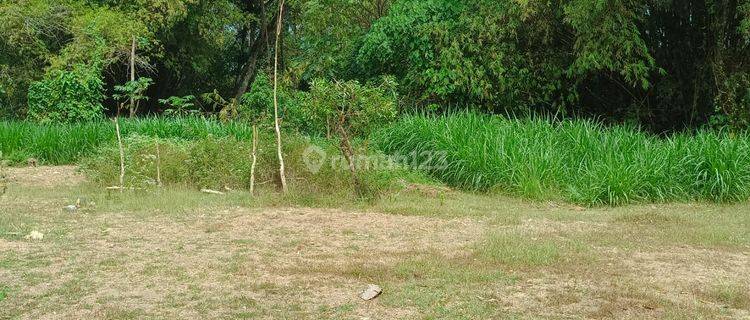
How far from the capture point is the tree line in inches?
500

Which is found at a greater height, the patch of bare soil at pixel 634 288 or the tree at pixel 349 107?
the tree at pixel 349 107

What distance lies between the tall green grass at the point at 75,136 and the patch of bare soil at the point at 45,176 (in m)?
0.69

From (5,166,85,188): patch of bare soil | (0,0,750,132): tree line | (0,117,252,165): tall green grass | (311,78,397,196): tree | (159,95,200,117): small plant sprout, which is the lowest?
(5,166,85,188): patch of bare soil

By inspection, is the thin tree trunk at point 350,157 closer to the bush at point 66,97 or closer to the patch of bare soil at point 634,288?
the patch of bare soil at point 634,288

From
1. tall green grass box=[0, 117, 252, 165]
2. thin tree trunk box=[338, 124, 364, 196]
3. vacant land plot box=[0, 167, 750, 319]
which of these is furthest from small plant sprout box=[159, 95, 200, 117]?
thin tree trunk box=[338, 124, 364, 196]

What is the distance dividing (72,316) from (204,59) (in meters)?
17.8

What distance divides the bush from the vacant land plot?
667 centimetres

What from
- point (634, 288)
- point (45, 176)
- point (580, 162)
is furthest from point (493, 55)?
point (634, 288)

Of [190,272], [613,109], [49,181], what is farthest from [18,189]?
Answer: [613,109]

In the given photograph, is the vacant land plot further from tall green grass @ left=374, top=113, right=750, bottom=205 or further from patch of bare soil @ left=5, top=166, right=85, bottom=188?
patch of bare soil @ left=5, top=166, right=85, bottom=188

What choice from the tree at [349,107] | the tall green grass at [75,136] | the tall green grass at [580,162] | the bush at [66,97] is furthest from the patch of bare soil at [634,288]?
the bush at [66,97]

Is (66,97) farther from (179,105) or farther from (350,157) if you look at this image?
(350,157)

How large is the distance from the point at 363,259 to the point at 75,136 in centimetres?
829

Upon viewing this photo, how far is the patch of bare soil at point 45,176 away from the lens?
1017 cm
